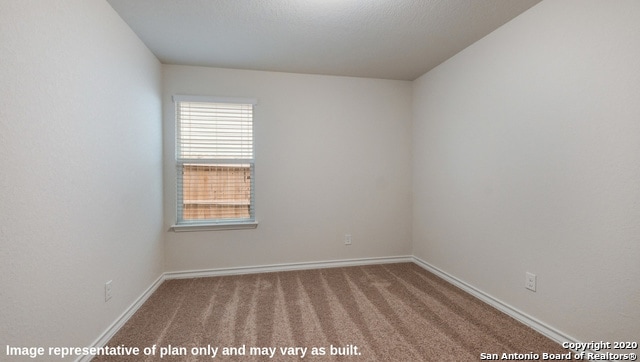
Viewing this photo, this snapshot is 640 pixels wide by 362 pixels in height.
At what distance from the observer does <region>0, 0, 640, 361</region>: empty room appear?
1.47 m

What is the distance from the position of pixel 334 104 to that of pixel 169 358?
2.97 m

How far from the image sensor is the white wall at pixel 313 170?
312 cm

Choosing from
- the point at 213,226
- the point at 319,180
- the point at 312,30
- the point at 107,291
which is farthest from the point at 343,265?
the point at 312,30

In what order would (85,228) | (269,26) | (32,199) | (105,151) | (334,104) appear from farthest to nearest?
(334,104) → (269,26) → (105,151) → (85,228) → (32,199)

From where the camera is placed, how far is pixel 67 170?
152 cm

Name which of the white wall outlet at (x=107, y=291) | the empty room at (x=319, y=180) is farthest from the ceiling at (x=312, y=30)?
the white wall outlet at (x=107, y=291)

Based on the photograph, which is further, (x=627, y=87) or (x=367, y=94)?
(x=367, y=94)

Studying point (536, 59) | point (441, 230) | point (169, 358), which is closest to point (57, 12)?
point (169, 358)

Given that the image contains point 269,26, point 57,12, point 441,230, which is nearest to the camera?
point 57,12

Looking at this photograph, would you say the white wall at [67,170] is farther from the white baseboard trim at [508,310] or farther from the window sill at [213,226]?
the white baseboard trim at [508,310]

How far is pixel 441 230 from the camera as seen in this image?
3086 millimetres

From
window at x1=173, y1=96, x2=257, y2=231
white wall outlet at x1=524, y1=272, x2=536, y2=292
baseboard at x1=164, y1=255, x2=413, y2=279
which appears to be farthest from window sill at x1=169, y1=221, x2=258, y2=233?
white wall outlet at x1=524, y1=272, x2=536, y2=292

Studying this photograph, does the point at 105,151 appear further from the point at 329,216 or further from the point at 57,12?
the point at 329,216

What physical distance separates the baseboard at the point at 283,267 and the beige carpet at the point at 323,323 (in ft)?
0.43
